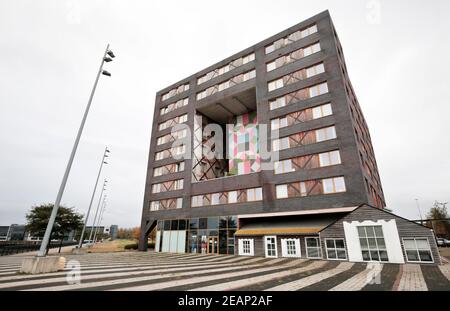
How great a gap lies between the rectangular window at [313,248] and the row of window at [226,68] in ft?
94.2

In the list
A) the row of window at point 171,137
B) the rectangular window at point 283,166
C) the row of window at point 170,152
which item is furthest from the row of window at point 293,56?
the row of window at point 170,152

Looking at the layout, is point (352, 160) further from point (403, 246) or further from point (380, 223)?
point (403, 246)

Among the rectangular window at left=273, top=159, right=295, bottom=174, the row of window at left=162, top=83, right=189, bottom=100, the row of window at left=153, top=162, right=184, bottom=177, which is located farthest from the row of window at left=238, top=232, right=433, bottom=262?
the row of window at left=162, top=83, right=189, bottom=100

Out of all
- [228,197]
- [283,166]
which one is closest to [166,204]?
[228,197]

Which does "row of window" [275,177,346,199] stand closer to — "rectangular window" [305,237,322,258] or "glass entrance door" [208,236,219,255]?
"rectangular window" [305,237,322,258]

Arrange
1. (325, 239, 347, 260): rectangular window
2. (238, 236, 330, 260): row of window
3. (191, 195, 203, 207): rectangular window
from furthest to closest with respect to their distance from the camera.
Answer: (191, 195, 203, 207): rectangular window < (238, 236, 330, 260): row of window < (325, 239, 347, 260): rectangular window

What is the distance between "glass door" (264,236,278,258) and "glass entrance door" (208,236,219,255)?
7.91 metres

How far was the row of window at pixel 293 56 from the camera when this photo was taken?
1209 inches

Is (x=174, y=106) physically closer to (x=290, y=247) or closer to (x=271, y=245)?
(x=271, y=245)

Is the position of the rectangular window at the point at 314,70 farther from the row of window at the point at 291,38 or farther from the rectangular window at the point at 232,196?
the rectangular window at the point at 232,196

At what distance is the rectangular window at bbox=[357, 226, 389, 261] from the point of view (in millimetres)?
18695
